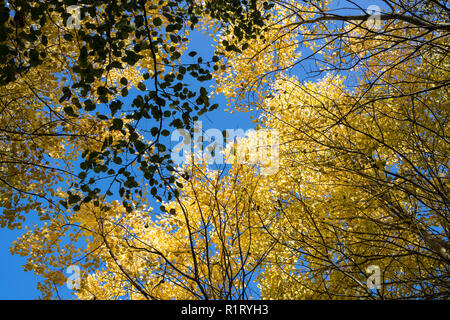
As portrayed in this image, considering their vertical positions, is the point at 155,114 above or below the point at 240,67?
below

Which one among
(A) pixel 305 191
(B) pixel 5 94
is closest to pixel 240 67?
(A) pixel 305 191

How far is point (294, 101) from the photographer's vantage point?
22.8 ft

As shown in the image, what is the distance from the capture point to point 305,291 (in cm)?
564

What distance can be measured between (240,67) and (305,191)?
2674 mm

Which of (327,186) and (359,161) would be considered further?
(327,186)

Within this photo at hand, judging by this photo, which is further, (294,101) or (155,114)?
(294,101)
